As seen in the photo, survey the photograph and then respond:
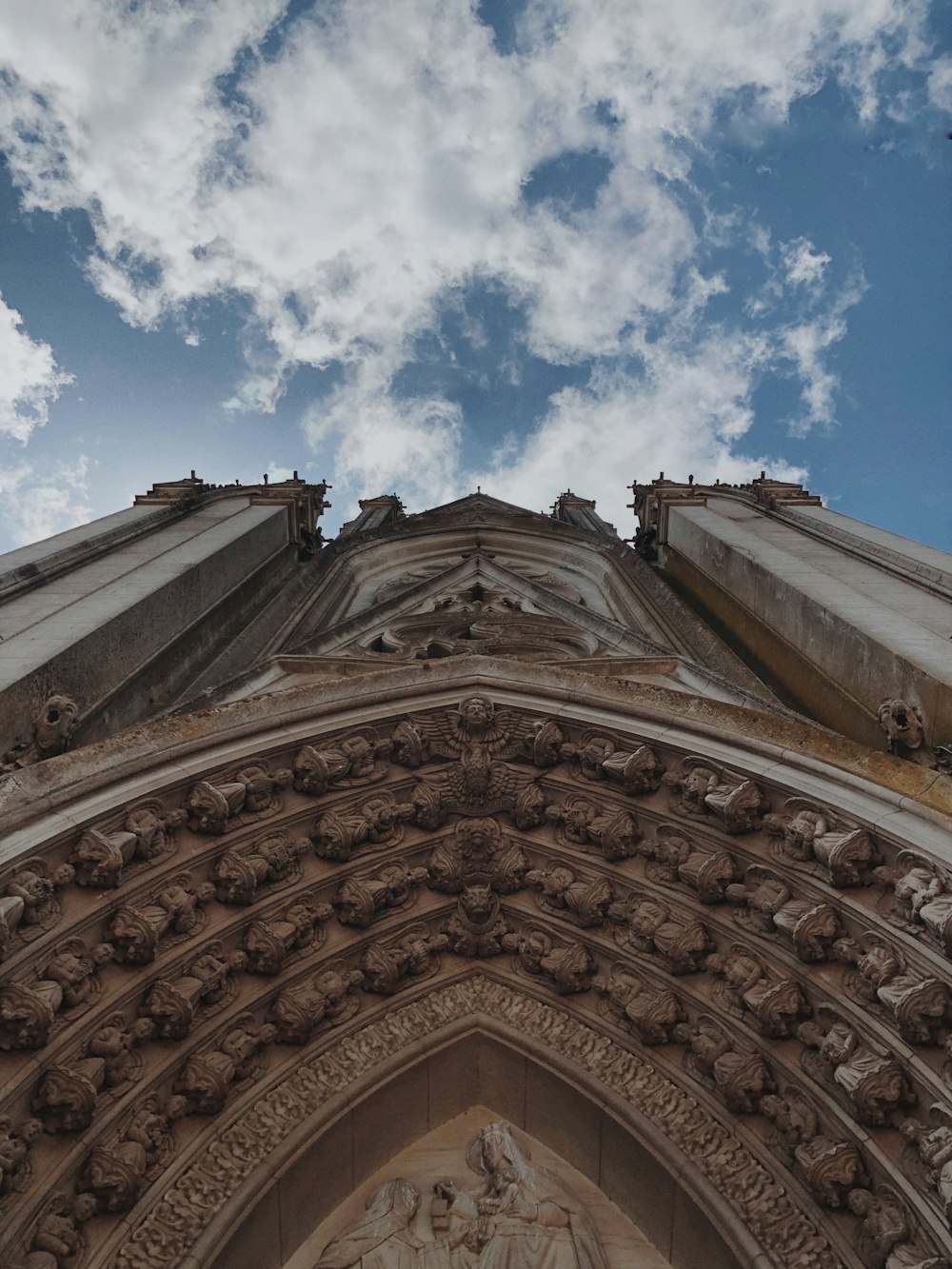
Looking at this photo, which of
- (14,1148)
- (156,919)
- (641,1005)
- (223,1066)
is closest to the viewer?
(14,1148)

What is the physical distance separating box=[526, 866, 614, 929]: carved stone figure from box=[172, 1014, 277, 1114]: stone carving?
2067 millimetres

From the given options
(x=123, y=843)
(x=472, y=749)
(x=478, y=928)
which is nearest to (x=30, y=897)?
(x=123, y=843)

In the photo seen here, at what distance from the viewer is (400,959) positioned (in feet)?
21.6

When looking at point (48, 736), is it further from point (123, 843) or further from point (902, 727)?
point (902, 727)

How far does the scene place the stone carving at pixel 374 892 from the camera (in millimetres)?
6593

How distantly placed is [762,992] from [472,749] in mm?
2803

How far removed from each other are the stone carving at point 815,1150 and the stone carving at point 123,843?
12.6 ft

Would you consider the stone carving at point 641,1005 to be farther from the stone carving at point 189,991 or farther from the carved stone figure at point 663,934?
the stone carving at point 189,991

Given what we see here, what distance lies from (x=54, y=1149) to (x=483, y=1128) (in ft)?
8.67

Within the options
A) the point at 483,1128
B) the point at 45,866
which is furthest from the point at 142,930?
the point at 483,1128

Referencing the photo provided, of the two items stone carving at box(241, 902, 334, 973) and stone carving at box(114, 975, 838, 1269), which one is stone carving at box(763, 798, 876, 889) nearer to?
stone carving at box(114, 975, 838, 1269)

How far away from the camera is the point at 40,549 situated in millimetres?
11727

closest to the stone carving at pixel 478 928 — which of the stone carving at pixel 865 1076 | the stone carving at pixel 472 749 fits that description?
the stone carving at pixel 472 749

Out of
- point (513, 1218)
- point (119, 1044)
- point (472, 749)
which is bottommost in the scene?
point (513, 1218)
